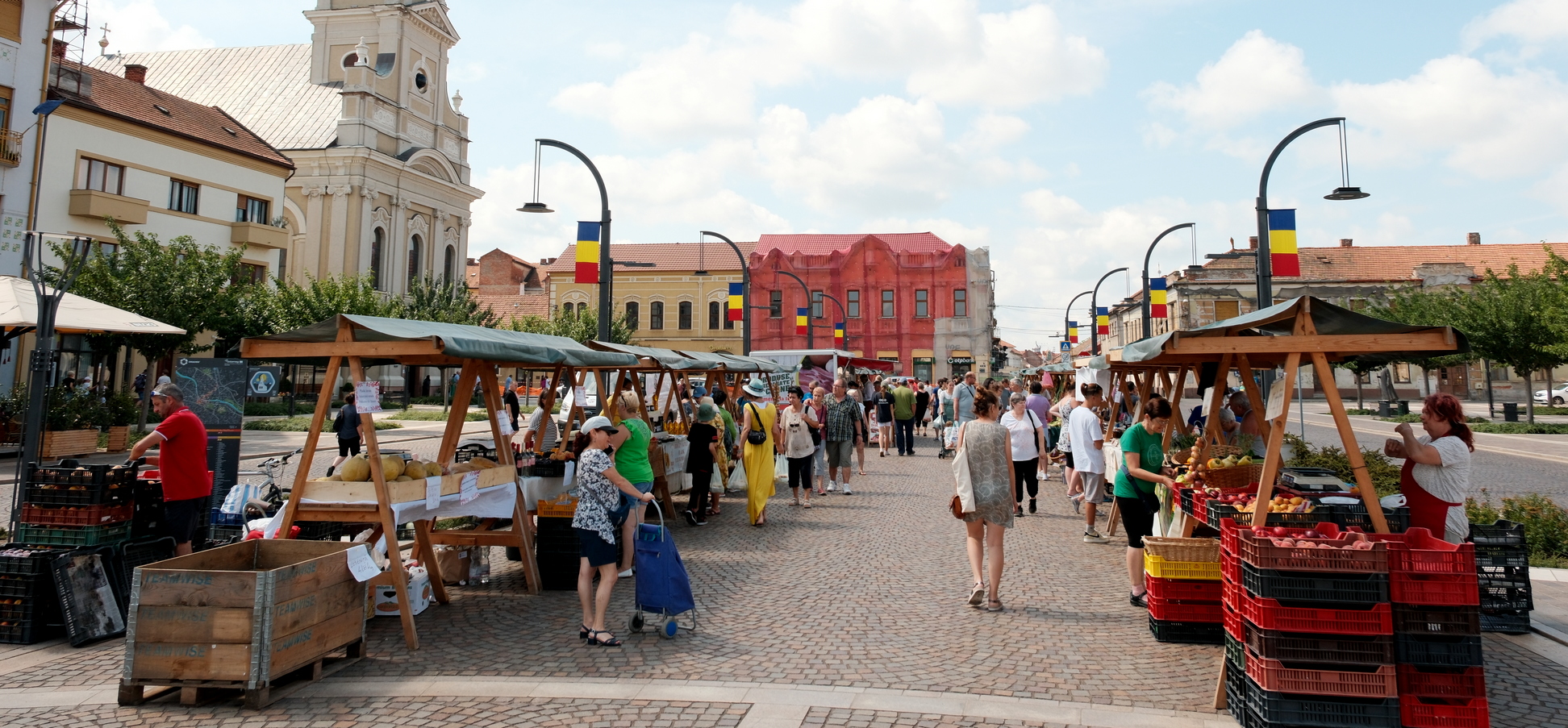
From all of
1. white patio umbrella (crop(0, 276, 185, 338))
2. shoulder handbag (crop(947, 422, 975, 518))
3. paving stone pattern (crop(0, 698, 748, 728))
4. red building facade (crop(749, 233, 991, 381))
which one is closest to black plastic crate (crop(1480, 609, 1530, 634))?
shoulder handbag (crop(947, 422, 975, 518))

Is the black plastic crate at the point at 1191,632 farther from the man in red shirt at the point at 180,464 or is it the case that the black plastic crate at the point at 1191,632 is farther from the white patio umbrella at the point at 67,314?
the white patio umbrella at the point at 67,314

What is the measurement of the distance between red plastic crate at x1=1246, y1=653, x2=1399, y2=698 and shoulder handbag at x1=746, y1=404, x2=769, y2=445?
7.18 meters

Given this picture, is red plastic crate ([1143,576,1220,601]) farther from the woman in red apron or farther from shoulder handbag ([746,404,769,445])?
shoulder handbag ([746,404,769,445])

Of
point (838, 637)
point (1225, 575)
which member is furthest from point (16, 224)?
point (1225, 575)

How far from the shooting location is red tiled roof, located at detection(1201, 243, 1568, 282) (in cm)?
5997

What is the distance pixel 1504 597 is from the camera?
6.26m

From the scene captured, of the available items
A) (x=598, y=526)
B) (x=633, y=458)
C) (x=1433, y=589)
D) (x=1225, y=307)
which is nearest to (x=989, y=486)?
(x=633, y=458)

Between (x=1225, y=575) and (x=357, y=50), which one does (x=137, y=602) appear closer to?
(x=1225, y=575)

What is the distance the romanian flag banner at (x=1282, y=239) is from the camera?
1305cm

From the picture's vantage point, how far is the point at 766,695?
16.4 feet

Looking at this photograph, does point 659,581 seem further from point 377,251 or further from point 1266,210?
point 377,251

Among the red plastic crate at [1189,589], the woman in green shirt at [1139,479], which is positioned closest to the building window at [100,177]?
the woman in green shirt at [1139,479]

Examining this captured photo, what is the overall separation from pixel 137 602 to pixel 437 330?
267 centimetres

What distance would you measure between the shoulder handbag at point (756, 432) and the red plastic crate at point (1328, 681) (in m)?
7.18
